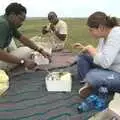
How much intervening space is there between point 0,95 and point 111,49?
4.71 feet

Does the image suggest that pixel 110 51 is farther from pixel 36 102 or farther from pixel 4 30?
pixel 4 30

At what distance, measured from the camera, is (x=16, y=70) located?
5.94m

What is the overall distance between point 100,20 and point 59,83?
0.96m

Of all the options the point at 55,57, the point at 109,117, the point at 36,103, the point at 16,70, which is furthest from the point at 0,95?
the point at 55,57

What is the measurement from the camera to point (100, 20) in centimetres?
433

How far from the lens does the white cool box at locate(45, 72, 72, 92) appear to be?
486 centimetres

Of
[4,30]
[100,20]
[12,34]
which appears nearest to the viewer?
[100,20]

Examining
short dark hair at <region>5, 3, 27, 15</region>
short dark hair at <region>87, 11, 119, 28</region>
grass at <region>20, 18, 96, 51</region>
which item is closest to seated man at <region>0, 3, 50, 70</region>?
short dark hair at <region>5, 3, 27, 15</region>

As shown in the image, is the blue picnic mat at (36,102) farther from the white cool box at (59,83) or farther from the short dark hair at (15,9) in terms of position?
the short dark hair at (15,9)

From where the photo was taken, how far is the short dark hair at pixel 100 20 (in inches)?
170

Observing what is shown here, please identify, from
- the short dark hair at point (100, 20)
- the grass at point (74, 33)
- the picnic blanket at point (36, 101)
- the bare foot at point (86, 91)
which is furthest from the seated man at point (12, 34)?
the grass at point (74, 33)

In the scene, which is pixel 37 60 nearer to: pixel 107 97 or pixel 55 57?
pixel 55 57

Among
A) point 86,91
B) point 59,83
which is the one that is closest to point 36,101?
point 59,83

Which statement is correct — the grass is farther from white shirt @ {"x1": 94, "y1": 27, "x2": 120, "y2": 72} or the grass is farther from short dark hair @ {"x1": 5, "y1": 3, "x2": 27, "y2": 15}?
white shirt @ {"x1": 94, "y1": 27, "x2": 120, "y2": 72}
